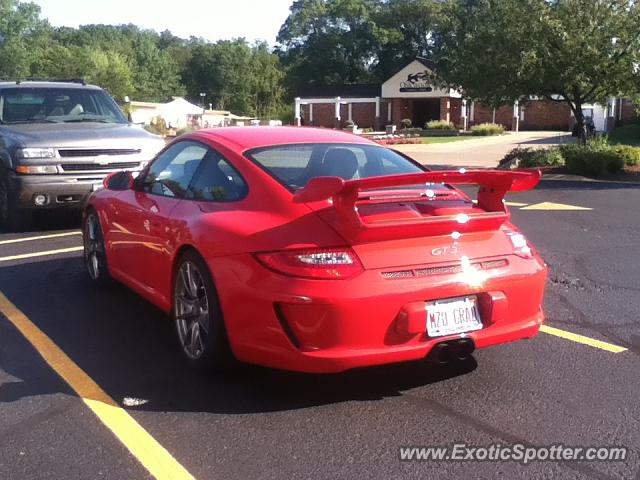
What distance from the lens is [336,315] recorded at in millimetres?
3613

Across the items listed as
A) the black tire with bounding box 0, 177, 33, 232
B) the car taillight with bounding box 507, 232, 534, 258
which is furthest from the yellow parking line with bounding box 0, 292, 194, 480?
the black tire with bounding box 0, 177, 33, 232

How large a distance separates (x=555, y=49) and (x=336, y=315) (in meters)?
14.7

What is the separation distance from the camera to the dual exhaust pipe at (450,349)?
382 centimetres

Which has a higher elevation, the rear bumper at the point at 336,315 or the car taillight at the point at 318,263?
the car taillight at the point at 318,263

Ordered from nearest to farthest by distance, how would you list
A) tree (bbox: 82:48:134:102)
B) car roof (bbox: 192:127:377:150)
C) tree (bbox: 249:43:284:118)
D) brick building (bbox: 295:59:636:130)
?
car roof (bbox: 192:127:377:150) → tree (bbox: 249:43:284:118) → brick building (bbox: 295:59:636:130) → tree (bbox: 82:48:134:102)

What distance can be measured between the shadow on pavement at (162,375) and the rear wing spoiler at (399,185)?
97 cm

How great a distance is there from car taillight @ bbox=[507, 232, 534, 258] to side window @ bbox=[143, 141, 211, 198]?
2.07m

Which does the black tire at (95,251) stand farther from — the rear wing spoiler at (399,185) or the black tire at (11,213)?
the black tire at (11,213)

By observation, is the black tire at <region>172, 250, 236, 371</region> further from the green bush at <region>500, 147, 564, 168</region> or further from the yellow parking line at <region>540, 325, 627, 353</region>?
the green bush at <region>500, 147, 564, 168</region>

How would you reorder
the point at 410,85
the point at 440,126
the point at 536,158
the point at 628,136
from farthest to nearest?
1. the point at 410,85
2. the point at 440,126
3. the point at 628,136
4. the point at 536,158

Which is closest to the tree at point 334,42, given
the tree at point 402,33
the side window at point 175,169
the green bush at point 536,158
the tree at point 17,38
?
the tree at point 402,33

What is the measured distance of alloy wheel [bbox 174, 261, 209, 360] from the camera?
429 centimetres

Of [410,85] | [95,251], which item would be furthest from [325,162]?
[410,85]

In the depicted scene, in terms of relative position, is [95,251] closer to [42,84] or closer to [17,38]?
[42,84]
